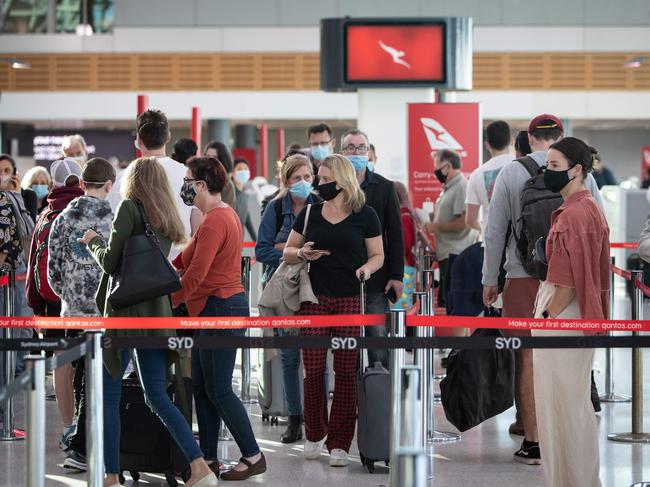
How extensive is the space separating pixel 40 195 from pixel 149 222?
16.3 ft

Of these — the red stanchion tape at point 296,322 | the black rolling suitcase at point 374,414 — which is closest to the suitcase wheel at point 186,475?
the red stanchion tape at point 296,322

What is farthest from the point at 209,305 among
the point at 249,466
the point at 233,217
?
the point at 249,466

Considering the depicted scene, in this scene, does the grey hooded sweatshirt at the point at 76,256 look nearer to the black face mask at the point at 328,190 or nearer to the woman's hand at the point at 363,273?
the black face mask at the point at 328,190

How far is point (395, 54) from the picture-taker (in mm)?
10750

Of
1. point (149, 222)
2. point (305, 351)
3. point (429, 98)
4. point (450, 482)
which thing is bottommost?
point (450, 482)

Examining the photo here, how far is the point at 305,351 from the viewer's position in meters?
6.13

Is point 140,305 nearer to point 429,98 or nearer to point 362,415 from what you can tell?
point 362,415

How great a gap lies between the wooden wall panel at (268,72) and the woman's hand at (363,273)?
18.9m

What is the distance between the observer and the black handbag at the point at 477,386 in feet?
20.5

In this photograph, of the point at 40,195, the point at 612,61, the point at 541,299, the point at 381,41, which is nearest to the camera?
the point at 541,299

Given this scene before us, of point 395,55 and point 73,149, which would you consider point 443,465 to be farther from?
point 395,55

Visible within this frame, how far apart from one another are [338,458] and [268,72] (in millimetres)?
19326

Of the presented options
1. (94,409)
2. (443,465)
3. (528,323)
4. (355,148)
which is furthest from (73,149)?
(528,323)

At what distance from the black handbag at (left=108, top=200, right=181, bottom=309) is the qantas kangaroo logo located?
541cm
